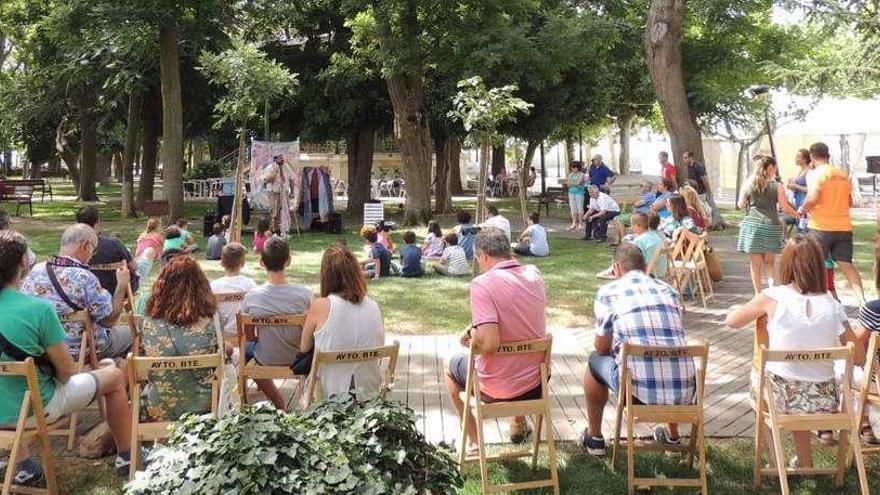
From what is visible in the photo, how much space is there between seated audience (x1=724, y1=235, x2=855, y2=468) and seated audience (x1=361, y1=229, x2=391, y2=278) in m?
7.70

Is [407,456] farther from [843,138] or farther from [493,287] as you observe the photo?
[843,138]

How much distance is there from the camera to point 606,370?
14.9 ft

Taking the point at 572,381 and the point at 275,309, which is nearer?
the point at 275,309

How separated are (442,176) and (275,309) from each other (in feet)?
67.3

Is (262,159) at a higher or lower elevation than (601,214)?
higher

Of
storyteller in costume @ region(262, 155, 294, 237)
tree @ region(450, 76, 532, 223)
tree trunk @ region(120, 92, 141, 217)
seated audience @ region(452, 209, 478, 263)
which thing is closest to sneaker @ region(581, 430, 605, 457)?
seated audience @ region(452, 209, 478, 263)

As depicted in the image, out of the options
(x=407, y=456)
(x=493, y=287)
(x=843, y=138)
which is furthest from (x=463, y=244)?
(x=843, y=138)

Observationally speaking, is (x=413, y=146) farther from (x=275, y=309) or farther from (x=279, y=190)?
(x=275, y=309)

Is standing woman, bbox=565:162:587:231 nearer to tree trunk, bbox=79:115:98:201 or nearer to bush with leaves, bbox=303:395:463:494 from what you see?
bush with leaves, bbox=303:395:463:494

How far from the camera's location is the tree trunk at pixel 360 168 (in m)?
24.7

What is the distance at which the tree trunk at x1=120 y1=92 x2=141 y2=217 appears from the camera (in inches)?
909

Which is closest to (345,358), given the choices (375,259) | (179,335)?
(179,335)

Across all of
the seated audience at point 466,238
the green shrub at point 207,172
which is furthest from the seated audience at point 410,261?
the green shrub at point 207,172

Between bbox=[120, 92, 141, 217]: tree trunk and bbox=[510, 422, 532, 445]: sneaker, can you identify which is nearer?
bbox=[510, 422, 532, 445]: sneaker
